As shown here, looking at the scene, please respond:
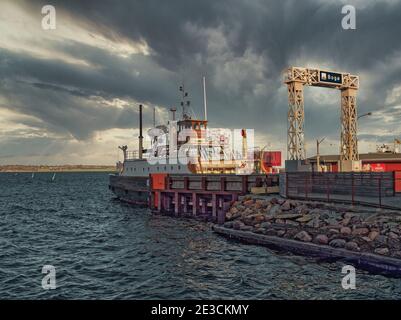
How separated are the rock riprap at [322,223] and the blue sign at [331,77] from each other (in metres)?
18.1

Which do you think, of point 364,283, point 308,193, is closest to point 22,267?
point 364,283

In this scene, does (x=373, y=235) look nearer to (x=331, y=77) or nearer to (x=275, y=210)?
(x=275, y=210)

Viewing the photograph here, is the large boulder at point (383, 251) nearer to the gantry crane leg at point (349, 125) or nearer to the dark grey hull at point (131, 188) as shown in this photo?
the gantry crane leg at point (349, 125)

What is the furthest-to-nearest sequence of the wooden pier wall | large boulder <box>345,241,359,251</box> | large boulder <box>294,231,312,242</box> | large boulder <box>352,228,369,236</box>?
1. the wooden pier wall
2. large boulder <box>294,231,312,242</box>
3. large boulder <box>352,228,369,236</box>
4. large boulder <box>345,241,359,251</box>

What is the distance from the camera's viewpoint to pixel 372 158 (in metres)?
46.7

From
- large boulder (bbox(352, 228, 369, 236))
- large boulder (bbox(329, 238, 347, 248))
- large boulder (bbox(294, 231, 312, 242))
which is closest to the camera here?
large boulder (bbox(329, 238, 347, 248))

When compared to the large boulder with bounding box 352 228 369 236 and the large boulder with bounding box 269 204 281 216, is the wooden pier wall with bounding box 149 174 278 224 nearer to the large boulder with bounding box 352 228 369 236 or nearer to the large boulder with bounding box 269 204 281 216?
the large boulder with bounding box 269 204 281 216

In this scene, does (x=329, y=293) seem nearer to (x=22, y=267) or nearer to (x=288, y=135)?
(x=22, y=267)

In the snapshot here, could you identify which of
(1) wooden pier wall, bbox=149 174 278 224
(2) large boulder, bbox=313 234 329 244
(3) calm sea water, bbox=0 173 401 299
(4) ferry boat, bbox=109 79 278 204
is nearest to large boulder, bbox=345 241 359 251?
(2) large boulder, bbox=313 234 329 244

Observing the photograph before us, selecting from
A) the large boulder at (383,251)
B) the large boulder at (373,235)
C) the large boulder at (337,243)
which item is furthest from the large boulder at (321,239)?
the large boulder at (383,251)

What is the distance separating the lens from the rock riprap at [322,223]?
57.0 ft

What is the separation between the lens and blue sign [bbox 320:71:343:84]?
122 feet

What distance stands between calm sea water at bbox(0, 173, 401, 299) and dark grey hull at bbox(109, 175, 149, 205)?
47.5 ft
